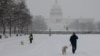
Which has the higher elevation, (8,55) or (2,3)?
(2,3)

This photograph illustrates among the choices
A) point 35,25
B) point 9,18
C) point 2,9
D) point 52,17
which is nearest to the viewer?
point 2,9

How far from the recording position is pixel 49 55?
56.0 ft

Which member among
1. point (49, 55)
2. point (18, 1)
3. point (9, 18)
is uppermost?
point (18, 1)

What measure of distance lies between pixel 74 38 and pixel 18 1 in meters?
42.0

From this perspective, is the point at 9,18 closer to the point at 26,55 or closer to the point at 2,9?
the point at 2,9

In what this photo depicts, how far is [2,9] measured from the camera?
119 feet

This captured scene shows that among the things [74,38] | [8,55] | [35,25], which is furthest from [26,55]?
[35,25]

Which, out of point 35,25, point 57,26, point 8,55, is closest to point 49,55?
point 8,55

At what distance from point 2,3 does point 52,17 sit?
159 metres

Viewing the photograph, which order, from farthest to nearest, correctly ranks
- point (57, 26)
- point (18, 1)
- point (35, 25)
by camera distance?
point (57, 26) → point (35, 25) → point (18, 1)

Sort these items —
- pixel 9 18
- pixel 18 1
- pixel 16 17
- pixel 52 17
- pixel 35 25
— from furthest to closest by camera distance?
pixel 52 17 < pixel 35 25 < pixel 18 1 < pixel 16 17 < pixel 9 18

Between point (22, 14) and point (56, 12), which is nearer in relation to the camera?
point (22, 14)

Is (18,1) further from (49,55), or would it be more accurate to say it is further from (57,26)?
(57,26)

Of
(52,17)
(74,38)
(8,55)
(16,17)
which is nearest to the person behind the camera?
(8,55)
